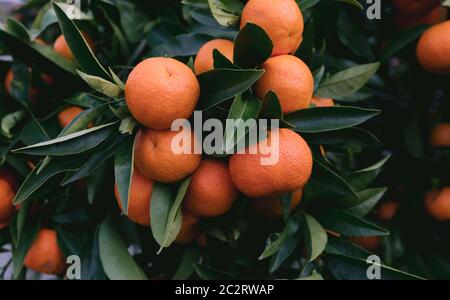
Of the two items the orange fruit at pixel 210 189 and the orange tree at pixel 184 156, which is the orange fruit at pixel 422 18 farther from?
the orange fruit at pixel 210 189

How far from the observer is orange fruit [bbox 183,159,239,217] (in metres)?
0.75

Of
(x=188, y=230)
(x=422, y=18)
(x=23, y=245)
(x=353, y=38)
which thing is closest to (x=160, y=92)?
(x=188, y=230)

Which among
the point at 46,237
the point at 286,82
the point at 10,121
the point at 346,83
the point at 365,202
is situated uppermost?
the point at 286,82

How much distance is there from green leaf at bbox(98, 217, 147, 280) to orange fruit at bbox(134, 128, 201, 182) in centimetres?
24

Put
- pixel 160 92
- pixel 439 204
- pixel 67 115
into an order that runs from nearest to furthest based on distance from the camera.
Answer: pixel 160 92
pixel 67 115
pixel 439 204

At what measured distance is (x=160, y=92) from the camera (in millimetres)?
683

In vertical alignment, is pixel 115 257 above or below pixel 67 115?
below

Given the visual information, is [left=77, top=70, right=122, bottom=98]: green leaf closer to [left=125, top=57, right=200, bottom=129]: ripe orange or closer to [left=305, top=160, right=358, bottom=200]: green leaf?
[left=125, top=57, right=200, bottom=129]: ripe orange

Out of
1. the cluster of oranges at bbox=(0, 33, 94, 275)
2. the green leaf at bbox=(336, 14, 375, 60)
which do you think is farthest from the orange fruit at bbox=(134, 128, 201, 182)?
the green leaf at bbox=(336, 14, 375, 60)

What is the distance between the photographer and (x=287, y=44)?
768mm

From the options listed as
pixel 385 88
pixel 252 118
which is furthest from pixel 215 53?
pixel 385 88

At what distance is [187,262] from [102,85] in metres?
0.43

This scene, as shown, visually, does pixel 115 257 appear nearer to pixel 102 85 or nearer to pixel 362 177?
pixel 102 85

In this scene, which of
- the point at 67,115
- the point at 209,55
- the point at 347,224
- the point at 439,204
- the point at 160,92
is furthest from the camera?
the point at 439,204
